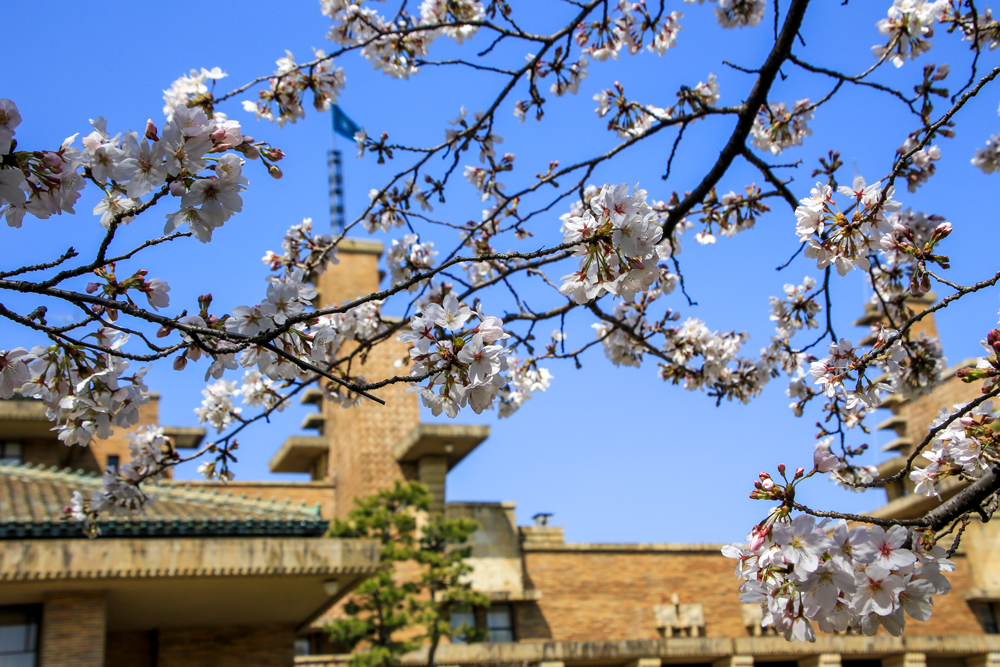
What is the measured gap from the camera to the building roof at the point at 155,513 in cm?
841

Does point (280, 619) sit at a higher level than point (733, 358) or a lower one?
lower

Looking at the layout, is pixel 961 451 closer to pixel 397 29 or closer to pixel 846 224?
pixel 846 224

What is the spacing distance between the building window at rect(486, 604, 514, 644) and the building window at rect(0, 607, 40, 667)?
41.6ft

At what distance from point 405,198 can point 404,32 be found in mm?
1134

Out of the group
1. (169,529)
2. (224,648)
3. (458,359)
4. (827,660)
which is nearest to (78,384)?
(458,359)

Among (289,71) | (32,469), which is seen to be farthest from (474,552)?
(289,71)

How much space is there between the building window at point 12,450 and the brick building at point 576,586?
989 mm

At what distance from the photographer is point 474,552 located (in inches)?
803

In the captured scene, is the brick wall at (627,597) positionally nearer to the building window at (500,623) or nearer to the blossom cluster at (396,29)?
the building window at (500,623)

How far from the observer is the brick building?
57.3ft

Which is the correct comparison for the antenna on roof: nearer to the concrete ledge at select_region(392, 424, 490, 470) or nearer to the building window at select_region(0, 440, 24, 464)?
the concrete ledge at select_region(392, 424, 490, 470)

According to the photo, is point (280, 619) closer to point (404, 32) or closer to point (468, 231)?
point (468, 231)

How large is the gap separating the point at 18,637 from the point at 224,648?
9.34ft

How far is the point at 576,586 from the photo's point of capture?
2103 centimetres
